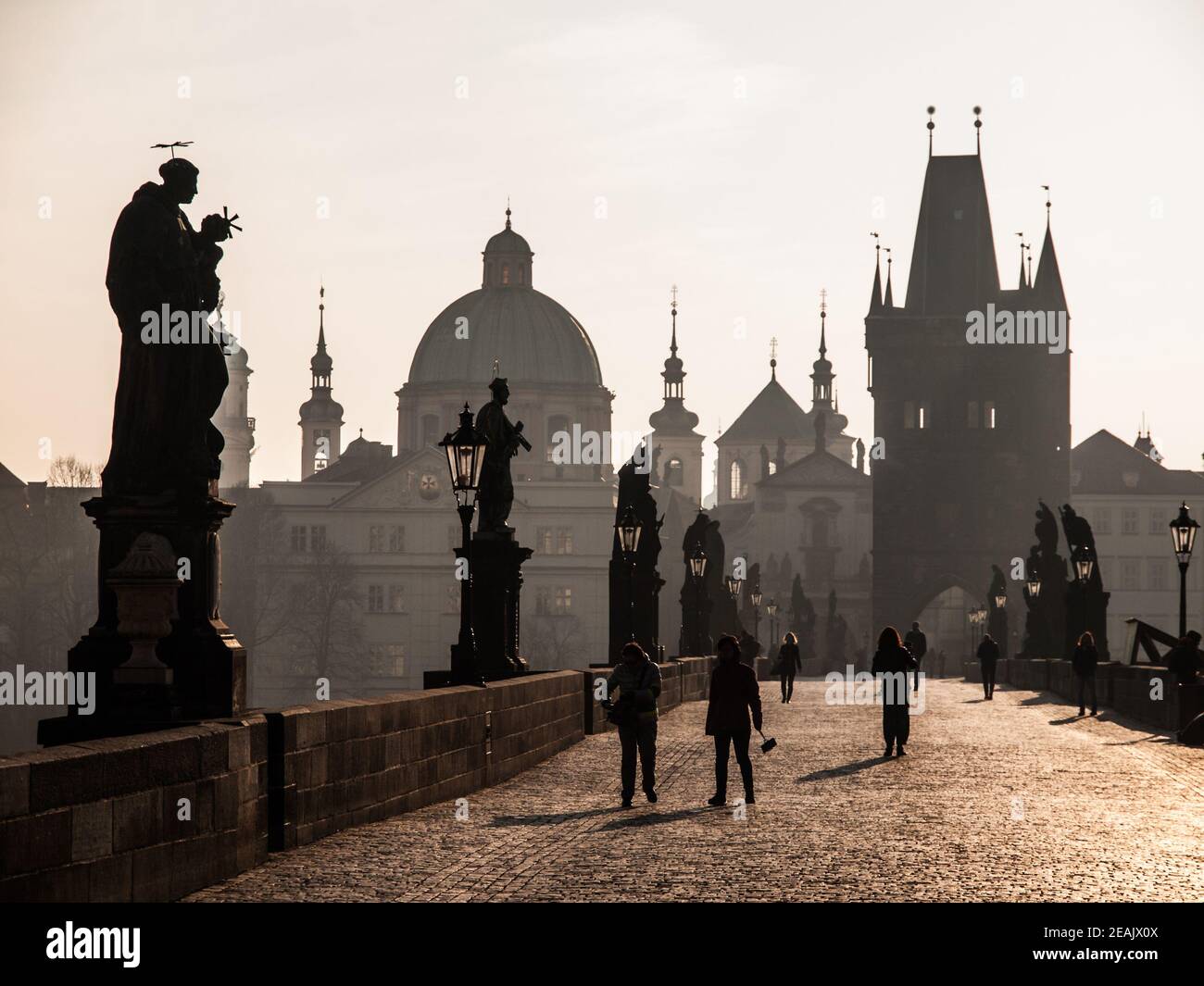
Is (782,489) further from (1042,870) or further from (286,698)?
(1042,870)

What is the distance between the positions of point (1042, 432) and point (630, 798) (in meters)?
97.0

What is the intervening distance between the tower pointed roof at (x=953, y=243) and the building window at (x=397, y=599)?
1375 inches

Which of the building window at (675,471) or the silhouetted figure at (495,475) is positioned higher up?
the building window at (675,471)

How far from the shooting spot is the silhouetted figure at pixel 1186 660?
2848cm

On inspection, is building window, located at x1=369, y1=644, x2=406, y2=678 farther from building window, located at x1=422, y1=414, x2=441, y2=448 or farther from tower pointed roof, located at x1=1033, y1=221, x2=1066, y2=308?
tower pointed roof, located at x1=1033, y1=221, x2=1066, y2=308

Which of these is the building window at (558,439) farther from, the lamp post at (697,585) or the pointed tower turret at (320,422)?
the lamp post at (697,585)

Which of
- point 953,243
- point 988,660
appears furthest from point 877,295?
point 988,660

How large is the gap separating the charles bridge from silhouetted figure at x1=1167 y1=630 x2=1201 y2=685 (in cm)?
450

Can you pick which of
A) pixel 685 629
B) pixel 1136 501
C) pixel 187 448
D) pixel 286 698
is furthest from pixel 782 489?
pixel 187 448

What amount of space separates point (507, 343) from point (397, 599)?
2383 centimetres

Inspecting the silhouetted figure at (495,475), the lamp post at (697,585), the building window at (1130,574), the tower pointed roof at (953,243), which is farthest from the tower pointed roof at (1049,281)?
the silhouetted figure at (495,475)

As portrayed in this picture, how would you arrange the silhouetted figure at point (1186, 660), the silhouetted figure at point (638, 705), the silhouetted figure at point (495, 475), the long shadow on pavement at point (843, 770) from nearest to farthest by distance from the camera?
the silhouetted figure at point (638, 705) < the long shadow on pavement at point (843, 770) < the silhouetted figure at point (495, 475) < the silhouetted figure at point (1186, 660)

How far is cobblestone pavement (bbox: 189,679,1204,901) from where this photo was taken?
40.0 feet

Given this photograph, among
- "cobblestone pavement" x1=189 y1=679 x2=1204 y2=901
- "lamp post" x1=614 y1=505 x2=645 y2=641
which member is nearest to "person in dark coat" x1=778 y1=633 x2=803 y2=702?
"lamp post" x1=614 y1=505 x2=645 y2=641
